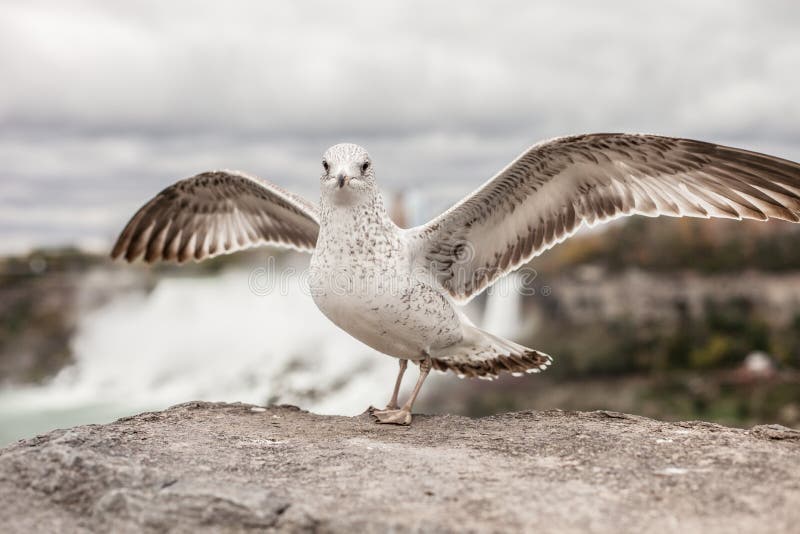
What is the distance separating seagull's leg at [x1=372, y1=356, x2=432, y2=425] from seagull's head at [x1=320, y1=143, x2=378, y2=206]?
1838 millimetres

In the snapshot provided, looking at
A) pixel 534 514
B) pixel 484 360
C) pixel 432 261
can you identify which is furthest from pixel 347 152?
pixel 534 514

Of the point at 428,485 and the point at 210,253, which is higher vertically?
the point at 210,253

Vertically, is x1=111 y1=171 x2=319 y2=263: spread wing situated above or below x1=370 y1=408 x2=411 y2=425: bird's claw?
above

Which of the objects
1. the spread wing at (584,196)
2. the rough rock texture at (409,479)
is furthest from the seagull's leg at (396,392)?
the rough rock texture at (409,479)

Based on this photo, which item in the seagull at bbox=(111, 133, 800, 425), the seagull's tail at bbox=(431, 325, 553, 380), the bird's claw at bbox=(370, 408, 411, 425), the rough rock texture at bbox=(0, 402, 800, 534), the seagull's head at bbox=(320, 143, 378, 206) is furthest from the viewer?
the seagull's tail at bbox=(431, 325, 553, 380)

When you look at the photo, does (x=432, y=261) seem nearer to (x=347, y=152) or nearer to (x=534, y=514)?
(x=347, y=152)

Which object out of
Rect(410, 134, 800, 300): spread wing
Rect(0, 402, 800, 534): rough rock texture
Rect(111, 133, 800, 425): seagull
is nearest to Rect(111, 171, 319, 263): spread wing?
Rect(111, 133, 800, 425): seagull

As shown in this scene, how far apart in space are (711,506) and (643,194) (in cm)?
343

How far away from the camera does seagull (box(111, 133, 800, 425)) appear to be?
646 cm

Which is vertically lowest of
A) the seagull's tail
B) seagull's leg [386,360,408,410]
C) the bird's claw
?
the bird's claw

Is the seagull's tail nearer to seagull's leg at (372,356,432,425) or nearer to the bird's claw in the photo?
seagull's leg at (372,356,432,425)

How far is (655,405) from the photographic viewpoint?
33.2 meters

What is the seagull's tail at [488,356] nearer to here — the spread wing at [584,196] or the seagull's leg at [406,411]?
the seagull's leg at [406,411]

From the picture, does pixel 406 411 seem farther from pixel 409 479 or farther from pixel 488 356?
pixel 409 479
